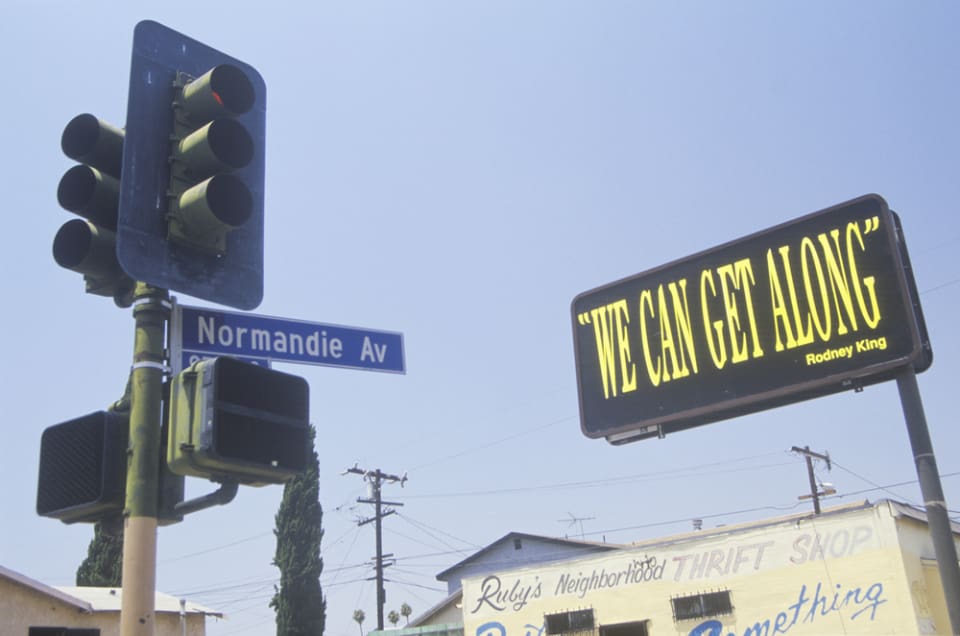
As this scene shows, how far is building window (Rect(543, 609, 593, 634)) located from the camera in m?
18.4

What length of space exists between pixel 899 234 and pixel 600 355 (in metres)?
2.88

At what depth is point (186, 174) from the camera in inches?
169

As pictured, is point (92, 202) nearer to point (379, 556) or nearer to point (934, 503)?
point (934, 503)

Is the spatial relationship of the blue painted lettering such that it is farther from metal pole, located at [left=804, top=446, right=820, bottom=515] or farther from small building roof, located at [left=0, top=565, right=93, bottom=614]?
metal pole, located at [left=804, top=446, right=820, bottom=515]

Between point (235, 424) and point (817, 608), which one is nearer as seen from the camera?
point (235, 424)

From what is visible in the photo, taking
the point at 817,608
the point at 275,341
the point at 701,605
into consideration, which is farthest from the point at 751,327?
the point at 701,605

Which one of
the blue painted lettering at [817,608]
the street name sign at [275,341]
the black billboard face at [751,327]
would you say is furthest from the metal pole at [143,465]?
the blue painted lettering at [817,608]

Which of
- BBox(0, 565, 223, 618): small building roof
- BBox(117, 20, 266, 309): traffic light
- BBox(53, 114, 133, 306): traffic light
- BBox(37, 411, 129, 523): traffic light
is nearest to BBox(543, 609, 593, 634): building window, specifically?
BBox(0, 565, 223, 618): small building roof

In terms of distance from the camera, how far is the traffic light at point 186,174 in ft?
13.5

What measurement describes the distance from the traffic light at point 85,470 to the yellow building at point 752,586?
45.0ft

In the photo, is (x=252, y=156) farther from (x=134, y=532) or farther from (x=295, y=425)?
(x=134, y=532)

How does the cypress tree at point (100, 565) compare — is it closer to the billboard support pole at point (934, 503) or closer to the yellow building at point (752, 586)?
the yellow building at point (752, 586)

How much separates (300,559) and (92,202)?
A: 41.0 meters

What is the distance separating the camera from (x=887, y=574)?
14.8m
